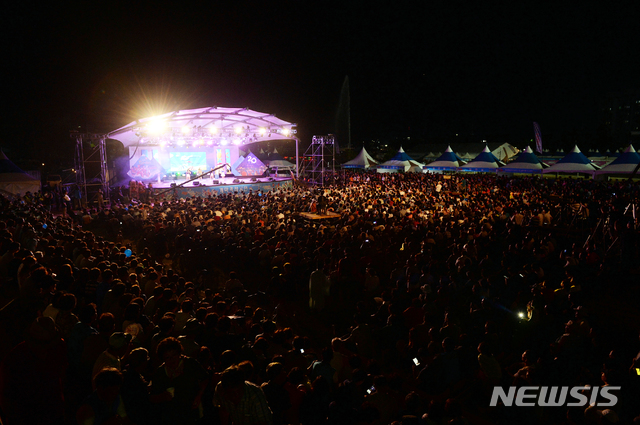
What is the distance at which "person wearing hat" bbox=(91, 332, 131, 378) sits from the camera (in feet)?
9.57

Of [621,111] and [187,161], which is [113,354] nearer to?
[187,161]

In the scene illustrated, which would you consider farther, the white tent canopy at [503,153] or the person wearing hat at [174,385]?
the white tent canopy at [503,153]

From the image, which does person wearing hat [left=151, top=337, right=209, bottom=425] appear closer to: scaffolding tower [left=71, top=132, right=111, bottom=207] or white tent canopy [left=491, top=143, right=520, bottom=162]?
scaffolding tower [left=71, top=132, right=111, bottom=207]

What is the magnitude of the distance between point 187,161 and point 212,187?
6.78 m

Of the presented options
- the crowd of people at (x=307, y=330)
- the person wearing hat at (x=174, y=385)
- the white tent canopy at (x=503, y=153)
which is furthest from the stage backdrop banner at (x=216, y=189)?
the white tent canopy at (x=503, y=153)

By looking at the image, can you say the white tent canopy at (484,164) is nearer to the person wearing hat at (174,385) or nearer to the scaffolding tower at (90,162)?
the scaffolding tower at (90,162)

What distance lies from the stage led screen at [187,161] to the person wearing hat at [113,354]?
24.9 metres

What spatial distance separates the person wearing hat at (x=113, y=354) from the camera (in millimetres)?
2916

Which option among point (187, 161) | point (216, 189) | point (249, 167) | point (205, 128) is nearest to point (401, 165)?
point (249, 167)

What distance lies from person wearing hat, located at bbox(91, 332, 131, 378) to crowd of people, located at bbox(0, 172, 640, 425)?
0.01 m

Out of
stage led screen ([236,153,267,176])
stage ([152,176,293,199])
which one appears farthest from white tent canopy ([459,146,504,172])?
stage led screen ([236,153,267,176])

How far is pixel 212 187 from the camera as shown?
2134 centimetres

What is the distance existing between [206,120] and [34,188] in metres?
9.59

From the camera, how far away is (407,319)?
4.67 metres
